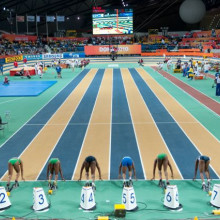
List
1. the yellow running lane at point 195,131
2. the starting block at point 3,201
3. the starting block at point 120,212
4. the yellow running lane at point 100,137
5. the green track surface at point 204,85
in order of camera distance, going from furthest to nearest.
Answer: the green track surface at point 204,85 → the yellow running lane at point 195,131 → the yellow running lane at point 100,137 → the starting block at point 3,201 → the starting block at point 120,212

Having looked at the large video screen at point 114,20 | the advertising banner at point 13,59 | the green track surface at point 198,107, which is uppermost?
the large video screen at point 114,20

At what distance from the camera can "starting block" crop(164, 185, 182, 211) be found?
692 centimetres

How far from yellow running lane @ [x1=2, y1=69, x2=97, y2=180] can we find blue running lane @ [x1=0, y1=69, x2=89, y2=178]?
0.82 feet

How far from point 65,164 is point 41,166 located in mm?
793

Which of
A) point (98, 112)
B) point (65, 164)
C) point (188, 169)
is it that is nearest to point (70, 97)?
point (98, 112)

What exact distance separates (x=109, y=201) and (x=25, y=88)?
1944 cm

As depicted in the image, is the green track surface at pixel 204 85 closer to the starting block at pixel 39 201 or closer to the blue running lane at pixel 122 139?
the blue running lane at pixel 122 139

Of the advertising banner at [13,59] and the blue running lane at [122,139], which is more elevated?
the advertising banner at [13,59]

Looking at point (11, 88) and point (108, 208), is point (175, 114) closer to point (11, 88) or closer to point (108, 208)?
point (108, 208)

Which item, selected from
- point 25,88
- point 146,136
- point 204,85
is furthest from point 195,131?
point 25,88

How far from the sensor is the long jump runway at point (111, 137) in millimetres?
10062

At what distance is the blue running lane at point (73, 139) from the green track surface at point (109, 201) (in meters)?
1.05

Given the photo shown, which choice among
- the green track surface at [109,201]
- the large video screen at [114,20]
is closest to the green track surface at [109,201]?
the green track surface at [109,201]

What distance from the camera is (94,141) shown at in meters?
12.4
